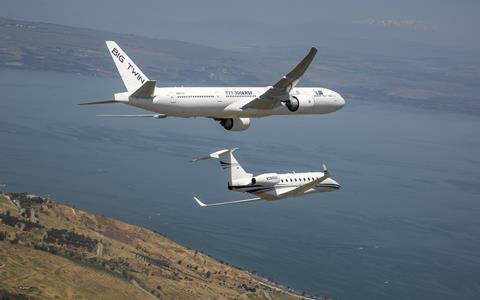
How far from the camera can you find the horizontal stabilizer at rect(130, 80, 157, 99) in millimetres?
69188

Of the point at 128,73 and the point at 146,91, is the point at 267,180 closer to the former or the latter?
the point at 128,73

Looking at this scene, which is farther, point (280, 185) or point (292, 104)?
point (280, 185)

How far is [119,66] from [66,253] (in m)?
125

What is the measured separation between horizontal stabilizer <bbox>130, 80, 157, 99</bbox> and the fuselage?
48 centimetres

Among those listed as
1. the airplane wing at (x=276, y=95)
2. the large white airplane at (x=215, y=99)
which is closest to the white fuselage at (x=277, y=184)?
the large white airplane at (x=215, y=99)

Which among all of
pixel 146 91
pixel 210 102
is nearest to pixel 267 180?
pixel 210 102

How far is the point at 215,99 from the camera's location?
245 feet

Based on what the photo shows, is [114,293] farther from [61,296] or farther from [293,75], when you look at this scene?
[293,75]

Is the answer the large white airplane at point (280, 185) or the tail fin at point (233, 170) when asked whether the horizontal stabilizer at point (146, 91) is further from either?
the tail fin at point (233, 170)

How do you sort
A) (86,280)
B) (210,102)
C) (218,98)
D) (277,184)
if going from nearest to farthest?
1. (210,102)
2. (218,98)
3. (277,184)
4. (86,280)

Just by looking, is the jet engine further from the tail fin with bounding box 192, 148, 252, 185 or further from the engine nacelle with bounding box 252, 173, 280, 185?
the tail fin with bounding box 192, 148, 252, 185

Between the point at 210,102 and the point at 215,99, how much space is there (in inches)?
25.0

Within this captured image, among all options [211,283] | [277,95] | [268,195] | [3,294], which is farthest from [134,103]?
[211,283]

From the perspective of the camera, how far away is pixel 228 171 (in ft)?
365
